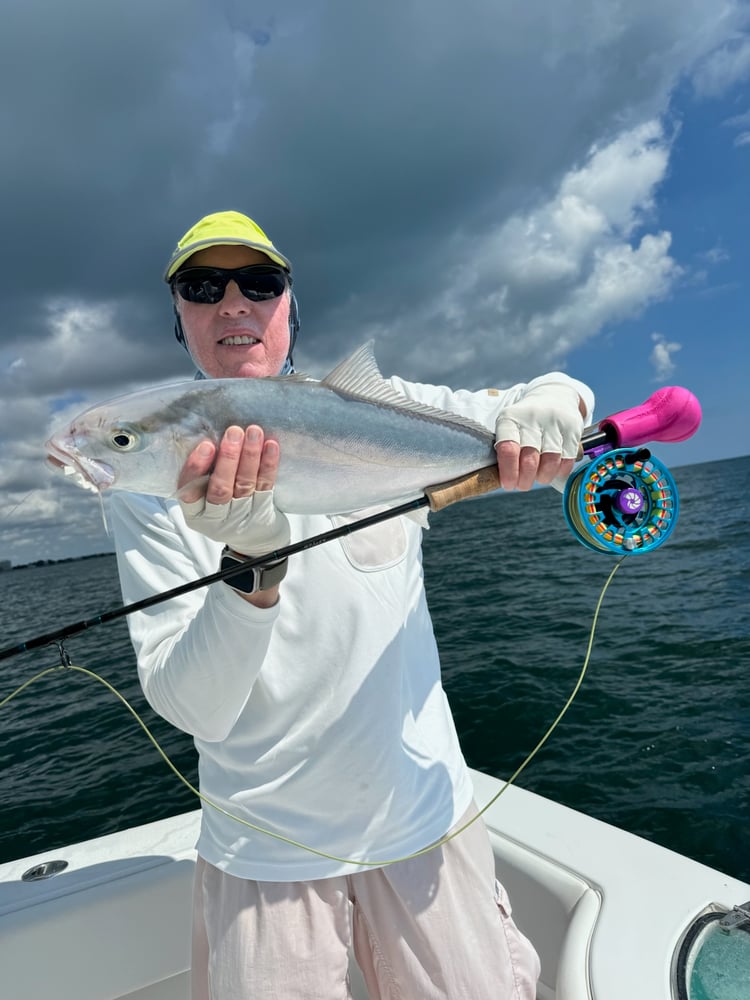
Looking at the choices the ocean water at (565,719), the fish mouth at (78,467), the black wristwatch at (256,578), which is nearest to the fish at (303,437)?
the fish mouth at (78,467)

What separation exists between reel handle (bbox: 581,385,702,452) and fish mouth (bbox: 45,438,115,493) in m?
1.87

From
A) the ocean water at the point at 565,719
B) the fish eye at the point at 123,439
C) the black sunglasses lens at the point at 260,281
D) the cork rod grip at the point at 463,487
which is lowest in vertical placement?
the ocean water at the point at 565,719

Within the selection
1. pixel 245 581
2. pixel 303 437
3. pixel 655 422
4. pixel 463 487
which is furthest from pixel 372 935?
pixel 655 422

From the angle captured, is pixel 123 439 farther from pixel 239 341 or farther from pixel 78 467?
pixel 239 341

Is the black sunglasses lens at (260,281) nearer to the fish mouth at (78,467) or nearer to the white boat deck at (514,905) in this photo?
the fish mouth at (78,467)

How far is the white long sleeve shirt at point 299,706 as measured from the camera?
2008mm

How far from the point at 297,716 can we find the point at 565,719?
7.73 meters

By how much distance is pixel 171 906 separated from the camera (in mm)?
3508

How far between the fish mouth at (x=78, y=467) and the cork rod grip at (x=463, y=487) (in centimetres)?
120

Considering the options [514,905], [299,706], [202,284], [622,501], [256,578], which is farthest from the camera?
[514,905]

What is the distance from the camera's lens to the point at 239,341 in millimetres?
2369

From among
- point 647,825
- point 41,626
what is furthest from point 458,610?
point 41,626

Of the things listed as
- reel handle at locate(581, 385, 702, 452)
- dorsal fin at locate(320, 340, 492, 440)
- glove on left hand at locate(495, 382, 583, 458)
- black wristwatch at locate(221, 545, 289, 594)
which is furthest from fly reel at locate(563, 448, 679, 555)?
black wristwatch at locate(221, 545, 289, 594)

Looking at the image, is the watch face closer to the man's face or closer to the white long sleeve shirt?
the white long sleeve shirt
